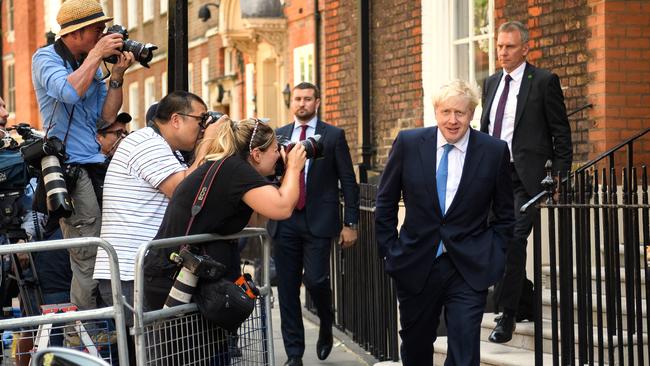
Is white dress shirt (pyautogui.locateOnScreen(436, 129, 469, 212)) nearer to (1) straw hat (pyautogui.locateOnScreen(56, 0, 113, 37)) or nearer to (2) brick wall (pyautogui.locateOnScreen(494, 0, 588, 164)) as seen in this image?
(1) straw hat (pyautogui.locateOnScreen(56, 0, 113, 37))

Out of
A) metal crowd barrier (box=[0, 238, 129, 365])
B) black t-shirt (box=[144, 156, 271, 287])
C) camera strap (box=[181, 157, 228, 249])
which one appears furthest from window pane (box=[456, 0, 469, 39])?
metal crowd barrier (box=[0, 238, 129, 365])

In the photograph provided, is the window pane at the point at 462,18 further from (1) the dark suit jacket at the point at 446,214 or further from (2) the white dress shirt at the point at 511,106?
(1) the dark suit jacket at the point at 446,214

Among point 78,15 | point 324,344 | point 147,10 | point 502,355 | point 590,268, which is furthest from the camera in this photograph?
point 147,10

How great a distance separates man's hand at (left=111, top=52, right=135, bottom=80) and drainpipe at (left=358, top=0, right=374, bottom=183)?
282 inches

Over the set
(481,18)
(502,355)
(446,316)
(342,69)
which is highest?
(481,18)

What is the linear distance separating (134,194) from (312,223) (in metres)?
3.13

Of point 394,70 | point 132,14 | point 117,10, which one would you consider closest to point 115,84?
point 394,70

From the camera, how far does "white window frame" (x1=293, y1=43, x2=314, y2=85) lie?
21594 millimetres

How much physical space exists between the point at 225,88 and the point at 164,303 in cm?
2198

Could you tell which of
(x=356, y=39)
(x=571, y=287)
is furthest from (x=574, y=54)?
(x=356, y=39)

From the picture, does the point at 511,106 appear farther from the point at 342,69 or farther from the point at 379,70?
the point at 342,69

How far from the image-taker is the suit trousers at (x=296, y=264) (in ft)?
31.6

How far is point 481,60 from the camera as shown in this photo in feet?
41.0

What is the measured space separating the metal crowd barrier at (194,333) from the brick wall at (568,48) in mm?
4592
